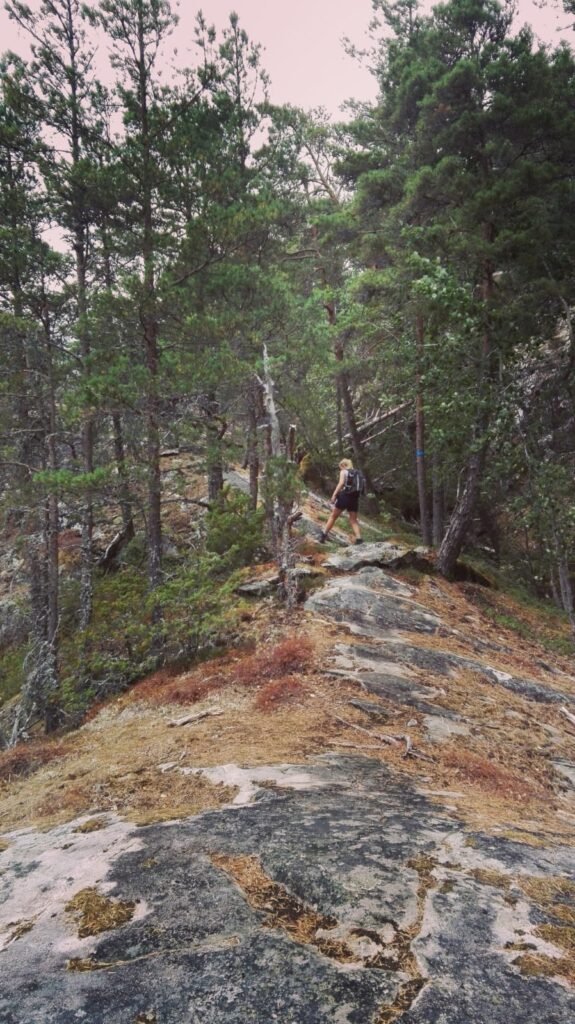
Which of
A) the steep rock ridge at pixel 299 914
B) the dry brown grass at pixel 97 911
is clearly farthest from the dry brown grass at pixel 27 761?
the dry brown grass at pixel 97 911

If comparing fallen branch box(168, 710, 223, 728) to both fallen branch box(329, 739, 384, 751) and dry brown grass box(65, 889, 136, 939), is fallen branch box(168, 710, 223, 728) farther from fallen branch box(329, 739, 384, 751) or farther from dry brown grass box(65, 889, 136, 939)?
dry brown grass box(65, 889, 136, 939)

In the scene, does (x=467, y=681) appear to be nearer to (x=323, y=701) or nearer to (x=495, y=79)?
(x=323, y=701)

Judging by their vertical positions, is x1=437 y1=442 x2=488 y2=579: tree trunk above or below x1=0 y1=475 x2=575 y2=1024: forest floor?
above

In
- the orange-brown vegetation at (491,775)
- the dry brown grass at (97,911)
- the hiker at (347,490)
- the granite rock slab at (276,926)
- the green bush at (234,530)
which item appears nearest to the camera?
the granite rock slab at (276,926)

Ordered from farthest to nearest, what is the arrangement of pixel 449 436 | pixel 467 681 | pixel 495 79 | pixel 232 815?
1. pixel 449 436
2. pixel 495 79
3. pixel 467 681
4. pixel 232 815

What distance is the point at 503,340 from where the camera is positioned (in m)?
11.1

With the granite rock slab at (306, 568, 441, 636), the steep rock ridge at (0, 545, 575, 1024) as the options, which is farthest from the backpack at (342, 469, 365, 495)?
the steep rock ridge at (0, 545, 575, 1024)

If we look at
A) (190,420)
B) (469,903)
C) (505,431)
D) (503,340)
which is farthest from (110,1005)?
(503,340)

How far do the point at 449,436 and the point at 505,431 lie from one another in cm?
111

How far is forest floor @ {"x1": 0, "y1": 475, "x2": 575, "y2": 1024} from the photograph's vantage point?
71.4 inches

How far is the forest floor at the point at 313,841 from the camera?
181 cm

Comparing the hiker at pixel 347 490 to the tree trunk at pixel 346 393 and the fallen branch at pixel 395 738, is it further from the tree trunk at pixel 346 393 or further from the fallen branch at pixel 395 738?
the tree trunk at pixel 346 393

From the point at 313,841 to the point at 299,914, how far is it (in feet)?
2.20

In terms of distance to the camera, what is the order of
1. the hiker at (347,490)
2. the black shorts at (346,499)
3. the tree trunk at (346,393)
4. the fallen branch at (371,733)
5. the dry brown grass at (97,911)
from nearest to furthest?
the dry brown grass at (97,911), the fallen branch at (371,733), the hiker at (347,490), the black shorts at (346,499), the tree trunk at (346,393)
